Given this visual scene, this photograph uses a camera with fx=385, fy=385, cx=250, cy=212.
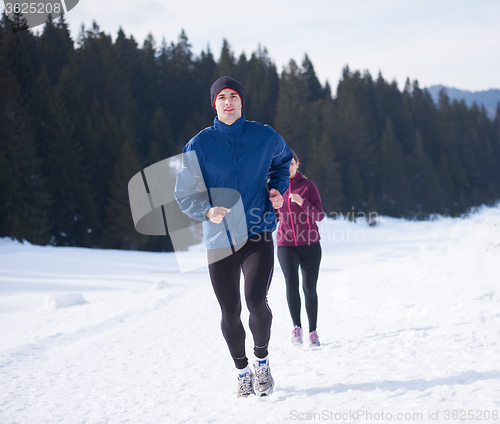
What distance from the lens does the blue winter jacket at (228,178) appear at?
2574 mm

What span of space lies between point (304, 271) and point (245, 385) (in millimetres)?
1605

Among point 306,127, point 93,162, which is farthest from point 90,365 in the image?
point 306,127

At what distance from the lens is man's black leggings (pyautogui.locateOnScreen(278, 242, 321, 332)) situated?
3959 mm

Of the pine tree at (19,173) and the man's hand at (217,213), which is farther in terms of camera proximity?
the pine tree at (19,173)

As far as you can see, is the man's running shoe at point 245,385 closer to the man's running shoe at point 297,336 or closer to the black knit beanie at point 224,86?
the man's running shoe at point 297,336

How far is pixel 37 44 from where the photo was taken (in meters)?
41.5

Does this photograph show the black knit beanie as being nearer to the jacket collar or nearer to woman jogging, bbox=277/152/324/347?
the jacket collar

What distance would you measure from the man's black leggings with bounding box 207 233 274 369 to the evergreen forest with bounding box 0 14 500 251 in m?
24.1

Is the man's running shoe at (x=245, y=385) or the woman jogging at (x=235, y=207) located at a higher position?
the woman jogging at (x=235, y=207)

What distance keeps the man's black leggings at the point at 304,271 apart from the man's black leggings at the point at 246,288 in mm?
1258

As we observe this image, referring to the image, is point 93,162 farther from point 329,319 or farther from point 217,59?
point 217,59

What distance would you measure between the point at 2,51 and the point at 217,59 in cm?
3581

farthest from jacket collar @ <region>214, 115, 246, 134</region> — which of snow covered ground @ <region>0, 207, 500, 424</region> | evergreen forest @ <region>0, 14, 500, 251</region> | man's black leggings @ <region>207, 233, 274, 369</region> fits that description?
evergreen forest @ <region>0, 14, 500, 251</region>

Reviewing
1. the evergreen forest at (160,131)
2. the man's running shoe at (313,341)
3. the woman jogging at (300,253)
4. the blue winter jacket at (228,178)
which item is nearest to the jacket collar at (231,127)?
the blue winter jacket at (228,178)
